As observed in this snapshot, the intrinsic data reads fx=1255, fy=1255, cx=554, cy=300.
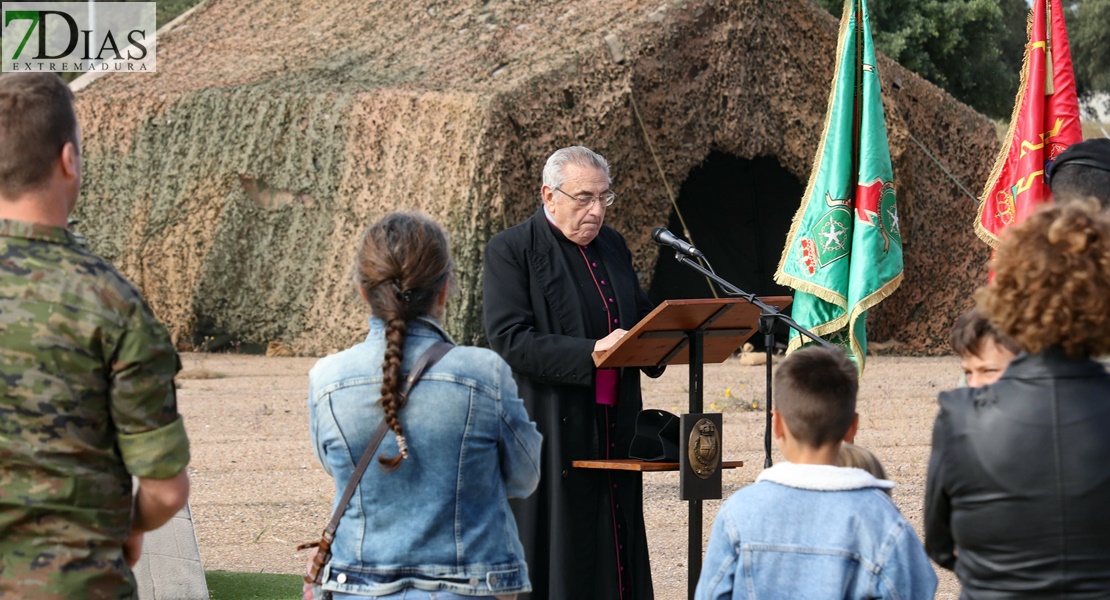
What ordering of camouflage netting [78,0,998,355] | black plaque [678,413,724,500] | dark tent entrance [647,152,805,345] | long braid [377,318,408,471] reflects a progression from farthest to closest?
1. dark tent entrance [647,152,805,345]
2. camouflage netting [78,0,998,355]
3. black plaque [678,413,724,500]
4. long braid [377,318,408,471]

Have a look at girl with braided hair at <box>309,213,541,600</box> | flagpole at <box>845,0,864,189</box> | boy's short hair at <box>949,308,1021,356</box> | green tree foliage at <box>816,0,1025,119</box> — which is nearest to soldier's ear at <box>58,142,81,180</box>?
girl with braided hair at <box>309,213,541,600</box>

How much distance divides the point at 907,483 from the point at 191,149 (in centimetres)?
938

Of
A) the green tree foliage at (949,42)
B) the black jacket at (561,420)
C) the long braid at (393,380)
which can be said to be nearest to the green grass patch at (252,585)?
the black jacket at (561,420)

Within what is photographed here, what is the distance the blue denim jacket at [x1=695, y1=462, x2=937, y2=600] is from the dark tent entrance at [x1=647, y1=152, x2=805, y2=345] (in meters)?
13.3

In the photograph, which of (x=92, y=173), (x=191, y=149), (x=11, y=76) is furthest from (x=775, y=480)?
(x=92, y=173)

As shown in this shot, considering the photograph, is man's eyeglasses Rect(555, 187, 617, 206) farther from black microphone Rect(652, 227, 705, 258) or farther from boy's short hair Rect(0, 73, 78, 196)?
boy's short hair Rect(0, 73, 78, 196)

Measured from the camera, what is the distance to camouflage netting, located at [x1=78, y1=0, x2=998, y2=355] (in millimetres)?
12422

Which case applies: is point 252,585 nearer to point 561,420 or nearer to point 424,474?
point 561,420

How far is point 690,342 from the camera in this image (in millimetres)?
4258

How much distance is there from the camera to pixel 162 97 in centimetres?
1444

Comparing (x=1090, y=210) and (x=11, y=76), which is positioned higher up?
(x=11, y=76)

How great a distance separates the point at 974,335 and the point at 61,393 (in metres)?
2.37

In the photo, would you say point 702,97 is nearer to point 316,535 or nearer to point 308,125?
point 308,125

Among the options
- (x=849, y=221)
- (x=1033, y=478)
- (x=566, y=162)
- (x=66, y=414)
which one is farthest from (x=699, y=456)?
(x=849, y=221)
